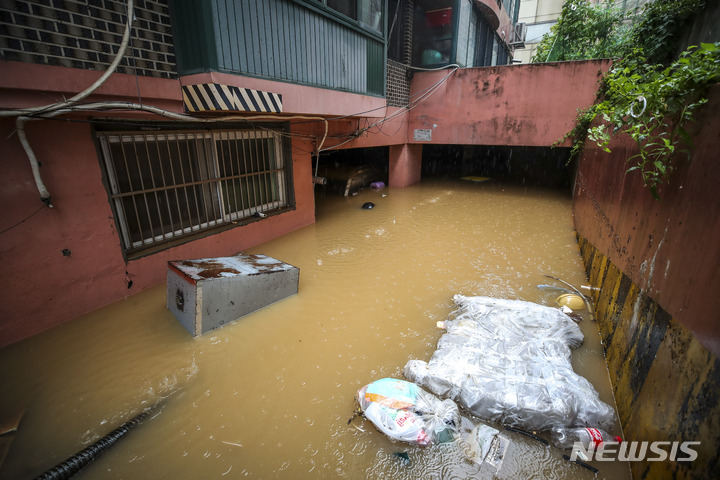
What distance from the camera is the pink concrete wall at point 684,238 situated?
2.07 metres

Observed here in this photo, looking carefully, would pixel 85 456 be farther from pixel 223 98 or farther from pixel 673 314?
pixel 673 314

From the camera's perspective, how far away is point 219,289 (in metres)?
3.89

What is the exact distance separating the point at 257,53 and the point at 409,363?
14.2ft

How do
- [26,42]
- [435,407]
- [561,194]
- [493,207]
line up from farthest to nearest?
1. [561,194]
2. [493,207]
3. [26,42]
4. [435,407]

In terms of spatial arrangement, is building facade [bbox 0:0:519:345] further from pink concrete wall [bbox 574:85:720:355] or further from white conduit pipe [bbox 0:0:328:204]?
pink concrete wall [bbox 574:85:720:355]

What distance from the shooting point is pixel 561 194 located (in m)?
11.4

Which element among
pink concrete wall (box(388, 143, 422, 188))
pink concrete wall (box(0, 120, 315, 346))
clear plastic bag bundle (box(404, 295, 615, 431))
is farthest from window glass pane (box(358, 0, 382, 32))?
clear plastic bag bundle (box(404, 295, 615, 431))

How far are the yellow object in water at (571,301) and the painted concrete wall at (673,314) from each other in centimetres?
64

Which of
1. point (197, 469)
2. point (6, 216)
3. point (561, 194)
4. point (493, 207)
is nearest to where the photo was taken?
point (197, 469)

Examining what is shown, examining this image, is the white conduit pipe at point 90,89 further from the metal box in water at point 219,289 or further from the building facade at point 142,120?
the metal box in water at point 219,289

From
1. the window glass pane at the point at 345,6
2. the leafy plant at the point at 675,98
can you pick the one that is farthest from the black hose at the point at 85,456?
the window glass pane at the point at 345,6

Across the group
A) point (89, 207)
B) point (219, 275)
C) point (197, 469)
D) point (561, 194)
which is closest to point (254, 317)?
point (219, 275)

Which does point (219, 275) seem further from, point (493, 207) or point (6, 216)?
point (493, 207)

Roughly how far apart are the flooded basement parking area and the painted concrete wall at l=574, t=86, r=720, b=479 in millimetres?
396
